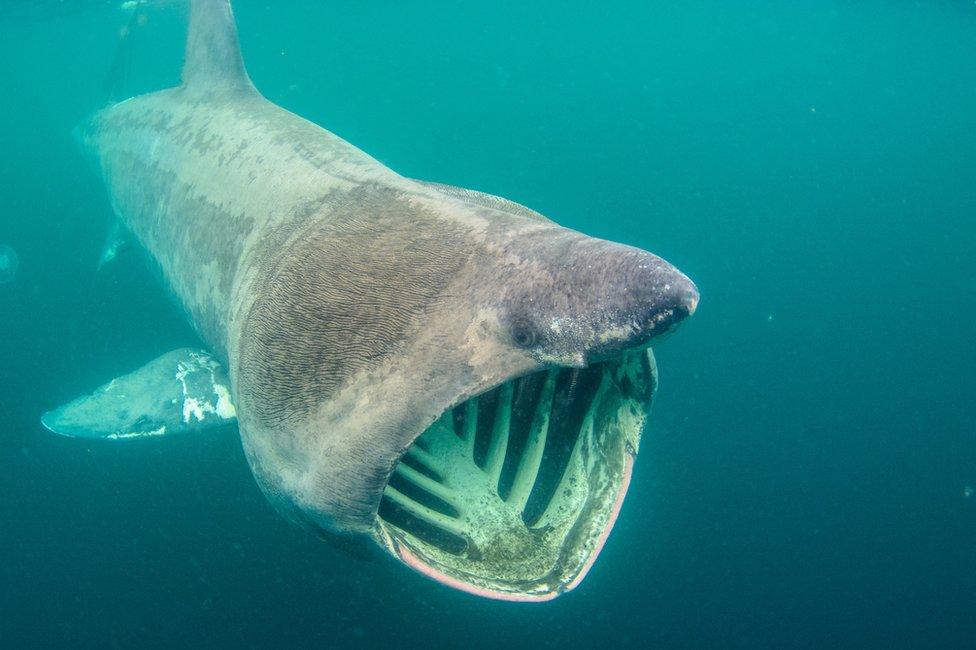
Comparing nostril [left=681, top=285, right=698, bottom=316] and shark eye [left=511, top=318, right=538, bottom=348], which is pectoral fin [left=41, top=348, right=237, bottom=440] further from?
nostril [left=681, top=285, right=698, bottom=316]

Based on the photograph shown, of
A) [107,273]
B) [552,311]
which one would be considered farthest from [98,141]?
[552,311]

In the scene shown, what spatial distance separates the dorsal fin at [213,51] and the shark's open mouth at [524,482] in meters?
4.70

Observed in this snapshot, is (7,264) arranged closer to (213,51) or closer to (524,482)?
(213,51)

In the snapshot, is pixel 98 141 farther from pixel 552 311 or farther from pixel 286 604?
pixel 552 311

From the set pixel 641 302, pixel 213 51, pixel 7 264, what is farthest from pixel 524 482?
pixel 7 264

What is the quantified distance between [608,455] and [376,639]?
4171mm

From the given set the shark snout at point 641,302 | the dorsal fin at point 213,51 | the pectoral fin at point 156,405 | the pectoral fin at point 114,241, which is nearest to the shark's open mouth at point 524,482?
the shark snout at point 641,302

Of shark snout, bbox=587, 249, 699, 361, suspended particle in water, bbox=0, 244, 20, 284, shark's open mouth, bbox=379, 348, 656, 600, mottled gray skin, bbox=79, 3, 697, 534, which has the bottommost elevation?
suspended particle in water, bbox=0, 244, 20, 284

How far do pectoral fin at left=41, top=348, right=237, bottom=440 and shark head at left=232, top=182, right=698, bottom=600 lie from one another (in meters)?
1.75

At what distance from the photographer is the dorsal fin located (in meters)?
5.79

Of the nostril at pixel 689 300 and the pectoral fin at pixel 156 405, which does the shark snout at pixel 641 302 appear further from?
the pectoral fin at pixel 156 405

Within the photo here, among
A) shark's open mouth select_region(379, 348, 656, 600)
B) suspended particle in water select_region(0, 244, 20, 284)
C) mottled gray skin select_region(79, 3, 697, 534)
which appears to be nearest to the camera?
mottled gray skin select_region(79, 3, 697, 534)

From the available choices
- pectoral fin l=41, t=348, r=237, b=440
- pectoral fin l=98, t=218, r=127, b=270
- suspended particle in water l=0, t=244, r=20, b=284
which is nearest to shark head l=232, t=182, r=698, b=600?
pectoral fin l=41, t=348, r=237, b=440

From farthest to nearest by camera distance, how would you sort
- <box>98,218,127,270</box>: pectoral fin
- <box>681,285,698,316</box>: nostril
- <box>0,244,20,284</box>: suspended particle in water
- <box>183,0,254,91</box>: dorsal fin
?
<box>0,244,20,284</box>: suspended particle in water
<box>98,218,127,270</box>: pectoral fin
<box>183,0,254,91</box>: dorsal fin
<box>681,285,698,316</box>: nostril
